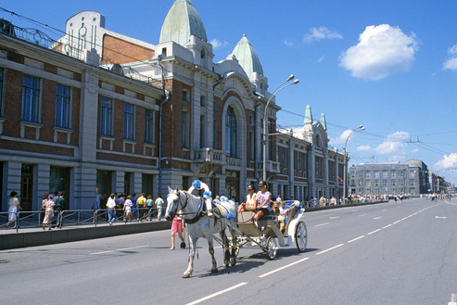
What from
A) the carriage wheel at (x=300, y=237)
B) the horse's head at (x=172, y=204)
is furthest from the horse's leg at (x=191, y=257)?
the carriage wheel at (x=300, y=237)

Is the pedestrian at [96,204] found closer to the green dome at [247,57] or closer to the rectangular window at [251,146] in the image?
the rectangular window at [251,146]

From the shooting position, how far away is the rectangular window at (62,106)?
81.1 feet

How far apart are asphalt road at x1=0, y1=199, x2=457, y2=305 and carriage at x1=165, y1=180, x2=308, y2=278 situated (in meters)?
0.44

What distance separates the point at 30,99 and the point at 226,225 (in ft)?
57.1

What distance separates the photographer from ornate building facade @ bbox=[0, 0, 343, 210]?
74.4 feet

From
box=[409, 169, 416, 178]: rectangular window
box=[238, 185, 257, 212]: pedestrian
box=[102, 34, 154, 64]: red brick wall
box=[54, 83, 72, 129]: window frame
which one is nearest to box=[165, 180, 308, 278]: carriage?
box=[238, 185, 257, 212]: pedestrian

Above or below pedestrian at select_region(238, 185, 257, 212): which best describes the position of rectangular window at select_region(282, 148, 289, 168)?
above

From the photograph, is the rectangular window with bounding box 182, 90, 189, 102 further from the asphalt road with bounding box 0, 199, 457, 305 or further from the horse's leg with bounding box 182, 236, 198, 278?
the horse's leg with bounding box 182, 236, 198, 278

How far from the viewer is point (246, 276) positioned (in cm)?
909

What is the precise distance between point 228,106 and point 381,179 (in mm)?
146352

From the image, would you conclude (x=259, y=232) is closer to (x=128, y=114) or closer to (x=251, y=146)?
(x=128, y=114)

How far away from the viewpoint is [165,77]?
33000mm

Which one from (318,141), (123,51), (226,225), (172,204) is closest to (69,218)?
(226,225)

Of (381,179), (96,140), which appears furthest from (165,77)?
(381,179)
